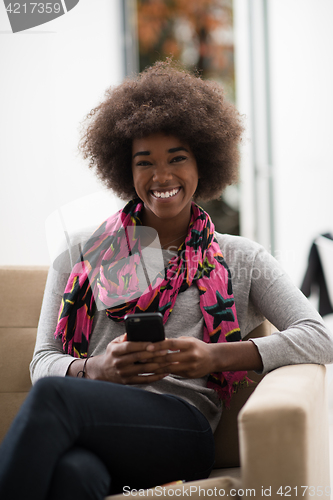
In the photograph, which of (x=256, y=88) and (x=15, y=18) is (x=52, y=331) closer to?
(x=15, y=18)

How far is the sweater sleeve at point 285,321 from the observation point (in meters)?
1.15

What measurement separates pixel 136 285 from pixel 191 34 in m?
2.75

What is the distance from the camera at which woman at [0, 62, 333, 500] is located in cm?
92

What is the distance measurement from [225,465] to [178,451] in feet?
1.09

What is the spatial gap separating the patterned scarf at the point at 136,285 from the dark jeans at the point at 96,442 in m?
0.23

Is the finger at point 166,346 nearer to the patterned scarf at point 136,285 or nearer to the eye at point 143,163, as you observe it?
the patterned scarf at point 136,285

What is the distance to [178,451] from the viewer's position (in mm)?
1022

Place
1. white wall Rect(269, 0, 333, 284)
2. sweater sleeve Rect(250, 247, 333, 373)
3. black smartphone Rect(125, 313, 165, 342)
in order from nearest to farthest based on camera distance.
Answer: black smartphone Rect(125, 313, 165, 342), sweater sleeve Rect(250, 247, 333, 373), white wall Rect(269, 0, 333, 284)

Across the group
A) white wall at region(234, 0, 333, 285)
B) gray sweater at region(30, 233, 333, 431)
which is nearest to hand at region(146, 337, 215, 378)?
gray sweater at region(30, 233, 333, 431)

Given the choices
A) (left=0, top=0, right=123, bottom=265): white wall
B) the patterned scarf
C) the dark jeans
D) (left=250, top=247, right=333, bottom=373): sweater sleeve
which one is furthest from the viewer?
(left=0, top=0, right=123, bottom=265): white wall

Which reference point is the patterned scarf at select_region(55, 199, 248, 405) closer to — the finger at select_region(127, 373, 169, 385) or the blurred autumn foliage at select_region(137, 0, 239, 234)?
the finger at select_region(127, 373, 169, 385)

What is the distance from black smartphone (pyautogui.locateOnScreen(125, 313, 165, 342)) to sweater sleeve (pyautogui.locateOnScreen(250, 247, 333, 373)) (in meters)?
0.28

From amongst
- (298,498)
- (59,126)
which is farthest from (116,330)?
(59,126)

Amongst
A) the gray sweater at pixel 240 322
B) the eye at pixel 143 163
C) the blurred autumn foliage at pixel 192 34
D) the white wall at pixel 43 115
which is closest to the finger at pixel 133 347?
the gray sweater at pixel 240 322
